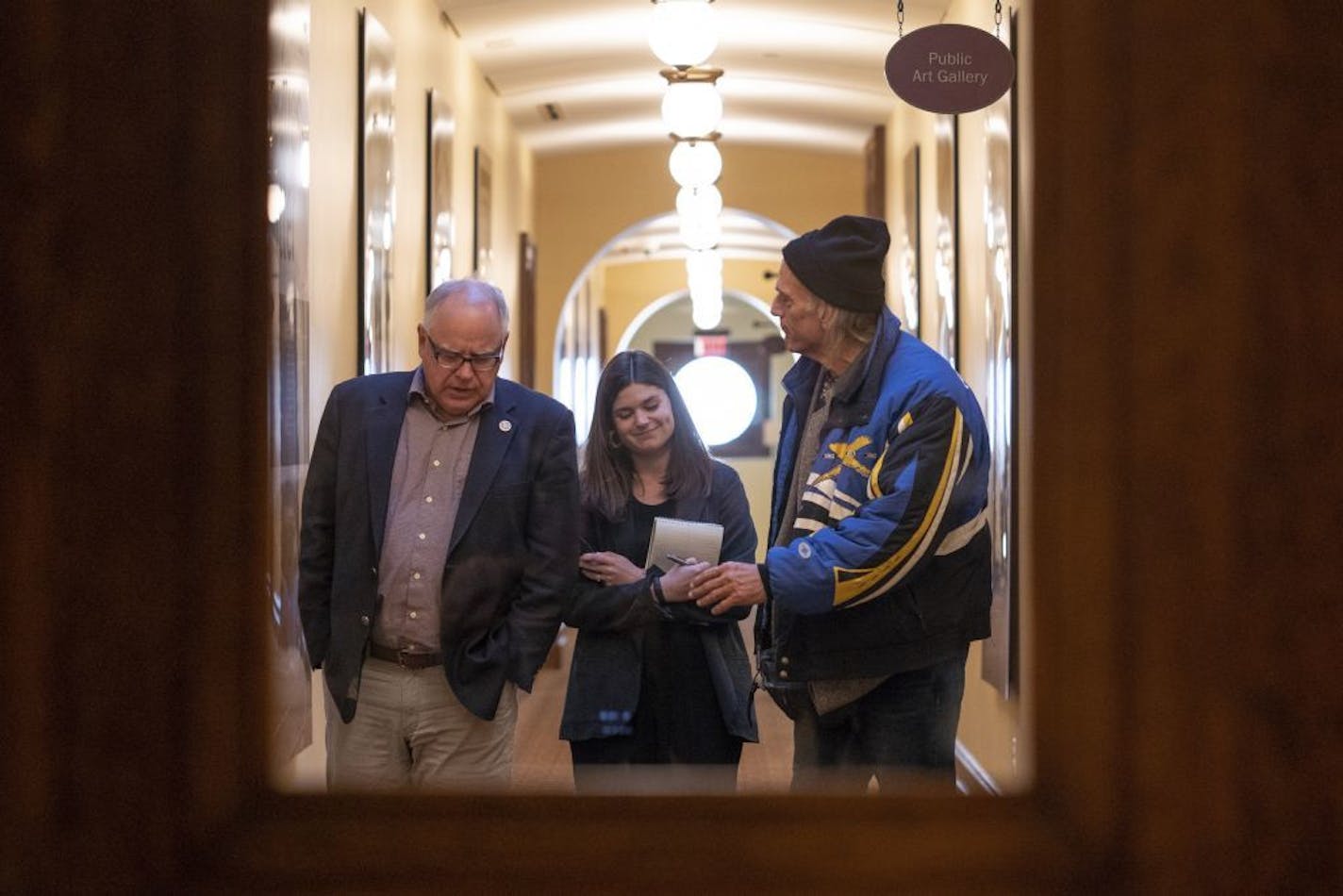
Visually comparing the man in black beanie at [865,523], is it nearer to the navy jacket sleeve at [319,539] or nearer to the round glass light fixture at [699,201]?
the round glass light fixture at [699,201]

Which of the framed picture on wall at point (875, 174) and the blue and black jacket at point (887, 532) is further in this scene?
the framed picture on wall at point (875, 174)

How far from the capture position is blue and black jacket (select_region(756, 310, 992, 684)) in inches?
65.0

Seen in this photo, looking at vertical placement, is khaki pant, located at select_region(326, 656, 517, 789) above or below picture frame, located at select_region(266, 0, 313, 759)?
below

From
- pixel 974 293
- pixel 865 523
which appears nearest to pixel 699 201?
pixel 865 523

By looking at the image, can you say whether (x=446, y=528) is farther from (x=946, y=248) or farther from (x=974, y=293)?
(x=946, y=248)

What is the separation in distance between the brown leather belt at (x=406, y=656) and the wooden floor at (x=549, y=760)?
382 mm

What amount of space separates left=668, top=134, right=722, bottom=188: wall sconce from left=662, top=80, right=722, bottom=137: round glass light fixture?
1 cm

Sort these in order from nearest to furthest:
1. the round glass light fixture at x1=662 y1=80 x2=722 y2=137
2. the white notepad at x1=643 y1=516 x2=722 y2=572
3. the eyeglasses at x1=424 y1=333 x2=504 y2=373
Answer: the round glass light fixture at x1=662 y1=80 x2=722 y2=137 < the white notepad at x1=643 y1=516 x2=722 y2=572 < the eyeglasses at x1=424 y1=333 x2=504 y2=373

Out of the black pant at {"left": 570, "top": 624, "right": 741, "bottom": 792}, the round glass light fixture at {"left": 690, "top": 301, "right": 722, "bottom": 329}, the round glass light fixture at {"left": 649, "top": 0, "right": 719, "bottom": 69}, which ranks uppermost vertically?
the round glass light fixture at {"left": 649, "top": 0, "right": 719, "bottom": 69}

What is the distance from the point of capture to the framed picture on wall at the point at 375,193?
4.09 metres

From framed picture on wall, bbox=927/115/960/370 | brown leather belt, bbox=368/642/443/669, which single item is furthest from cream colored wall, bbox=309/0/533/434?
framed picture on wall, bbox=927/115/960/370

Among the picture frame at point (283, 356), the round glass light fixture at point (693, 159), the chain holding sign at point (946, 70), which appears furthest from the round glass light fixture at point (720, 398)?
the picture frame at point (283, 356)

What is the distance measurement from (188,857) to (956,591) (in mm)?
1049

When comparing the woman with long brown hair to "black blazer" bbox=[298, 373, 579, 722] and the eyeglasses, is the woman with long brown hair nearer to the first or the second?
"black blazer" bbox=[298, 373, 579, 722]
